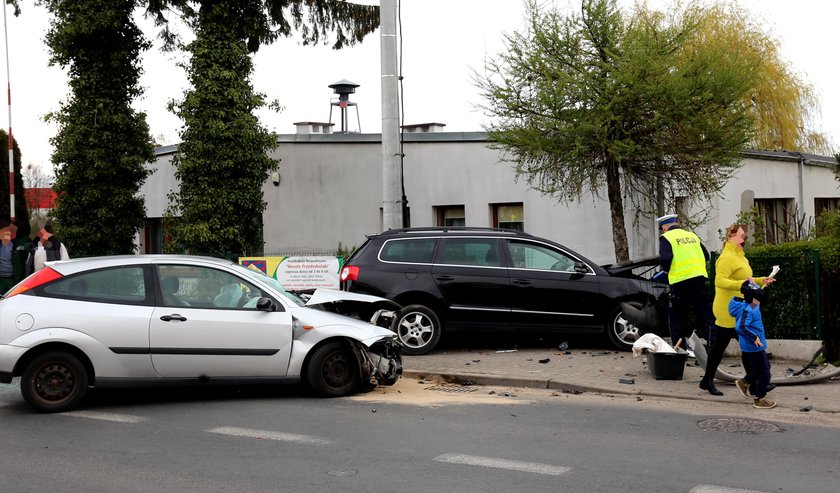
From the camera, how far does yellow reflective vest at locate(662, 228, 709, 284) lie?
10.5 meters

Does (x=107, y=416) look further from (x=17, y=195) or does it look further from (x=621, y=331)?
(x=17, y=195)

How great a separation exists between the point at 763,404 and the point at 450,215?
13580 millimetres

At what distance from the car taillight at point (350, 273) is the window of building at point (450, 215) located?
9.08m

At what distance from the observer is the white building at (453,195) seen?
64.6 ft

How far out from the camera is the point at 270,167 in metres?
21.5

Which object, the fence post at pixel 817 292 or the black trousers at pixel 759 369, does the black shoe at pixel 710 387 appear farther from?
the fence post at pixel 817 292

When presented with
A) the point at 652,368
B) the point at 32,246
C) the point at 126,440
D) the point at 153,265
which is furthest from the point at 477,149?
the point at 126,440

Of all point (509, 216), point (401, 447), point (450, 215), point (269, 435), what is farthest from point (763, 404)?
point (450, 215)

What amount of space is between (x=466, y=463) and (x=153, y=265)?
160 inches

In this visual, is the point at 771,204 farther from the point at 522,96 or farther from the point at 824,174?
the point at 522,96

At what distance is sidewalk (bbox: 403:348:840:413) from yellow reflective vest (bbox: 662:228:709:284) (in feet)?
3.67

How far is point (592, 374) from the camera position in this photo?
10445 millimetres

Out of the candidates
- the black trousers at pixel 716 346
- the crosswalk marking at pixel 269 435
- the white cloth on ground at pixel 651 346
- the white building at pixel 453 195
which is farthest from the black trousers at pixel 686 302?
the white building at pixel 453 195

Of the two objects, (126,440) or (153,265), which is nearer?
(126,440)
